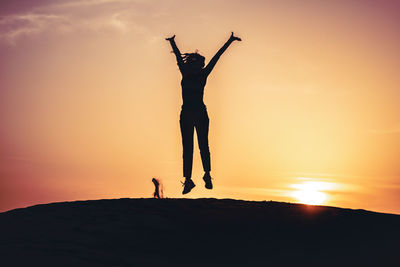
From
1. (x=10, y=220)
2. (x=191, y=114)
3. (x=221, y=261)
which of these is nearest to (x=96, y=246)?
(x=221, y=261)

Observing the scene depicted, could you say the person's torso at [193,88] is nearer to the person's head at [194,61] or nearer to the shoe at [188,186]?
the person's head at [194,61]

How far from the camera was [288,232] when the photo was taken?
1423 cm

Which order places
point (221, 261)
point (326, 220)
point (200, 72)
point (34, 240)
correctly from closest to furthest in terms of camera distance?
point (221, 261) < point (34, 240) < point (326, 220) < point (200, 72)

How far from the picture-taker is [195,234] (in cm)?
1394

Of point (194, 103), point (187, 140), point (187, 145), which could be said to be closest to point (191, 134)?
point (187, 140)

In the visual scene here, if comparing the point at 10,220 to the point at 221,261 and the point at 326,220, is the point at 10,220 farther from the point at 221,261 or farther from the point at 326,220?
the point at 326,220

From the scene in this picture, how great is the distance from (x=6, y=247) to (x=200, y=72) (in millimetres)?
7269

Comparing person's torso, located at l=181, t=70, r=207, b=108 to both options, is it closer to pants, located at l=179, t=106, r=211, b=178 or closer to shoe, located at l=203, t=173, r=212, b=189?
pants, located at l=179, t=106, r=211, b=178

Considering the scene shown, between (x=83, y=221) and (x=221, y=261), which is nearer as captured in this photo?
(x=221, y=261)

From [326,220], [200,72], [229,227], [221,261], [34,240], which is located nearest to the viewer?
[221,261]

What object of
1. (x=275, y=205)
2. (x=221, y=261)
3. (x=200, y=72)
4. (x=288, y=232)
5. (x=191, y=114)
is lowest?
(x=221, y=261)

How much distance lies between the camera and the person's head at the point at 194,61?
664 inches

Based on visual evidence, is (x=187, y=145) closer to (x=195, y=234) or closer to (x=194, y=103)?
(x=194, y=103)

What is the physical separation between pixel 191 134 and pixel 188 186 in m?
1.56
